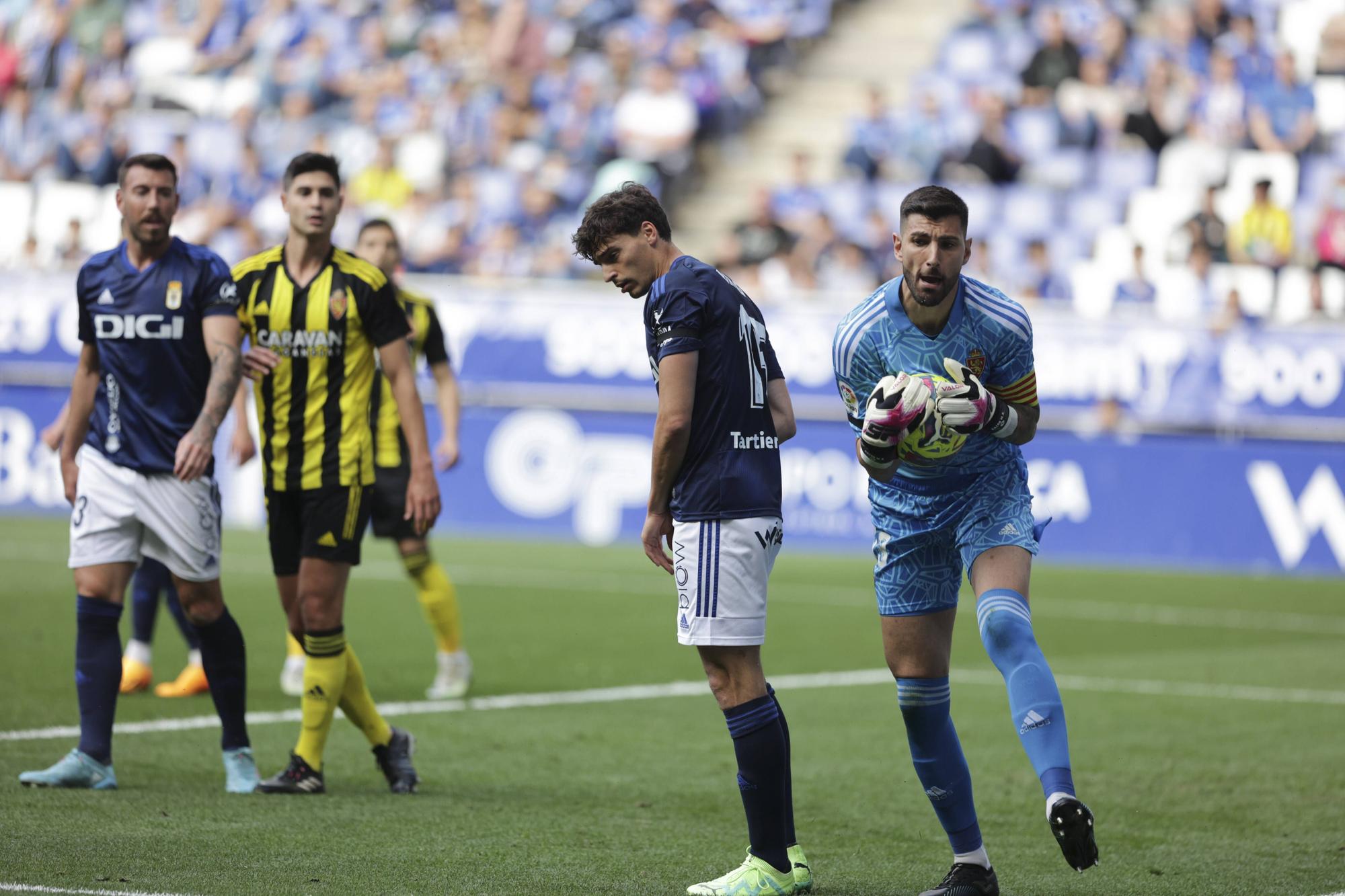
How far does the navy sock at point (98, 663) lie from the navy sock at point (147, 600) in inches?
117

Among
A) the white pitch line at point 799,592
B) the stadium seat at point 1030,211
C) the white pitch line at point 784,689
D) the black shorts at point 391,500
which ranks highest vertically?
the stadium seat at point 1030,211

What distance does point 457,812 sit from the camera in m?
6.82

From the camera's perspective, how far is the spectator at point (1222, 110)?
72.0ft

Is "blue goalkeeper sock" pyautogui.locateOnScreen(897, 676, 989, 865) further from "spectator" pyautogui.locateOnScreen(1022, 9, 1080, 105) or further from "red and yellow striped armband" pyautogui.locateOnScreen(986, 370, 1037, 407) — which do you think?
"spectator" pyautogui.locateOnScreen(1022, 9, 1080, 105)

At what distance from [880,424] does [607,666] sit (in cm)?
630

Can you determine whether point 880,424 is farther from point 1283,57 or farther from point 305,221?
point 1283,57

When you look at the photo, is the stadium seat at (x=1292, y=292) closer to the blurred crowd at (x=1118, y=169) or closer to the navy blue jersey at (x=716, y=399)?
the blurred crowd at (x=1118, y=169)

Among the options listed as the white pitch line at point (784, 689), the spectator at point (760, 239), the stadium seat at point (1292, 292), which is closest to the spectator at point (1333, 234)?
the stadium seat at point (1292, 292)

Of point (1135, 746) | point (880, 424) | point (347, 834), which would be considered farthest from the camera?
point (1135, 746)

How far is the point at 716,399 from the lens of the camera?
554 centimetres

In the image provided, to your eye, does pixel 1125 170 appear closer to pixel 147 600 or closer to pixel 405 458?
pixel 405 458

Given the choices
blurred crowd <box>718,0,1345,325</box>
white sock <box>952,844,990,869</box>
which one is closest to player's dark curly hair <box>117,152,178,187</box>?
white sock <box>952,844,990,869</box>

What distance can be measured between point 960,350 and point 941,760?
49.7 inches

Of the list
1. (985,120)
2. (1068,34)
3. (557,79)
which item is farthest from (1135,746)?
(557,79)
